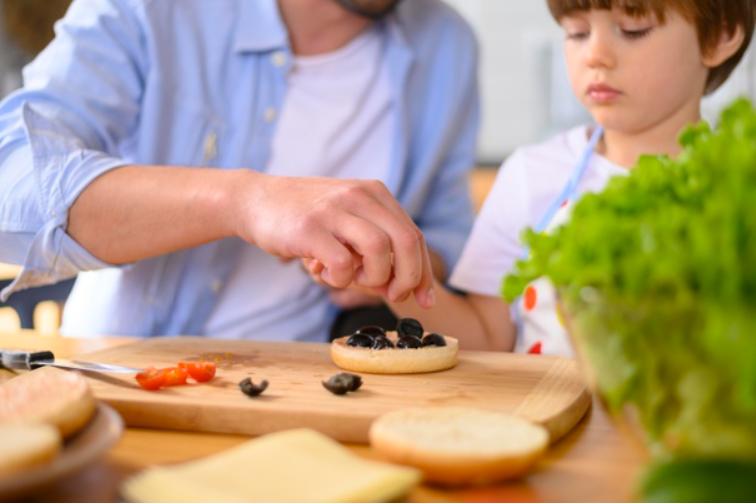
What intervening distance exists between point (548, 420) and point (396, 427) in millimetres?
202

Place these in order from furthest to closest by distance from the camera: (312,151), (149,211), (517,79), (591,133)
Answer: (517,79) → (312,151) → (591,133) → (149,211)

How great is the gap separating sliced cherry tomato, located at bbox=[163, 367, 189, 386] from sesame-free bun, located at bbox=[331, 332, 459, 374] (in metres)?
0.24

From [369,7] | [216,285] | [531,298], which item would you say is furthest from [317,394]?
[369,7]

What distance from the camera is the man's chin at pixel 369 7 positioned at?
6.49 ft

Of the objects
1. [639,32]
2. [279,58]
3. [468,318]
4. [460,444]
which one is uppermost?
[639,32]

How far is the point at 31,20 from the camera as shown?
4203 millimetres

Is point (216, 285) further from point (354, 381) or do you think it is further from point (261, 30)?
point (354, 381)

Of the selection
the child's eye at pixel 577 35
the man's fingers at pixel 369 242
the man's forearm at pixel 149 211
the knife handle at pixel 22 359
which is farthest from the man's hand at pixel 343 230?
the child's eye at pixel 577 35

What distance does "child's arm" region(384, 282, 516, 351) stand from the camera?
1.75 metres

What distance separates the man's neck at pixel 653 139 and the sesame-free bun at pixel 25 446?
4.17 ft

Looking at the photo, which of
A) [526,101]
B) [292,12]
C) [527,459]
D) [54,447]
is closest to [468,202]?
[292,12]

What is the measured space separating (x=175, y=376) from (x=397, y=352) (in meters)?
0.31

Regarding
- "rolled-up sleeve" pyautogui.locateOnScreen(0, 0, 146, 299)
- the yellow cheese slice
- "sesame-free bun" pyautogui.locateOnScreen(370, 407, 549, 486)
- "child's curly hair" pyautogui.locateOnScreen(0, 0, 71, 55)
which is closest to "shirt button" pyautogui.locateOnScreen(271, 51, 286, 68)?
"rolled-up sleeve" pyautogui.locateOnScreen(0, 0, 146, 299)

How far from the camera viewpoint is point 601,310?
0.72 metres
